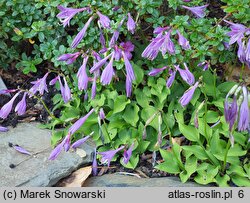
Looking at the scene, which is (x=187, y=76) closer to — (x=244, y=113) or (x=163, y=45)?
(x=163, y=45)

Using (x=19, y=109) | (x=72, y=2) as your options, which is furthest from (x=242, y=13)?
(x=19, y=109)

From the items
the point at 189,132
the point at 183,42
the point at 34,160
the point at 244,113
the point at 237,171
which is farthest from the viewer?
the point at 34,160

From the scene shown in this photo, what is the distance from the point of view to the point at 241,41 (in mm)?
4227

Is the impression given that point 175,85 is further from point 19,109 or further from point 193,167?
point 19,109

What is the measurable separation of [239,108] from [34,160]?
1.93 m

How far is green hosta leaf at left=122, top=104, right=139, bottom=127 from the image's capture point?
15.6ft

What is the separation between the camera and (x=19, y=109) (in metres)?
4.71

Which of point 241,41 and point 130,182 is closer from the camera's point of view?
point 241,41

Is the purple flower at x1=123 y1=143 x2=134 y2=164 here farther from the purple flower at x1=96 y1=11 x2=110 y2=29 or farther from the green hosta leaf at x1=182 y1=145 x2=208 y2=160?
the purple flower at x1=96 y1=11 x2=110 y2=29

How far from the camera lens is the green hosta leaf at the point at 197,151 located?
4402 mm

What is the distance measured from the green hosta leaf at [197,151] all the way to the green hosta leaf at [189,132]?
9 cm

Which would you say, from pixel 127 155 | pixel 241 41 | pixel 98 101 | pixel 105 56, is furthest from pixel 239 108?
pixel 98 101

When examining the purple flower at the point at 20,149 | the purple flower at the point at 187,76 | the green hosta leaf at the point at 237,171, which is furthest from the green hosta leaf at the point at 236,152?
the purple flower at the point at 20,149

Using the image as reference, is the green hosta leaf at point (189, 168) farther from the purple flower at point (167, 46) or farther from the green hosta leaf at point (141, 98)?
the purple flower at point (167, 46)
